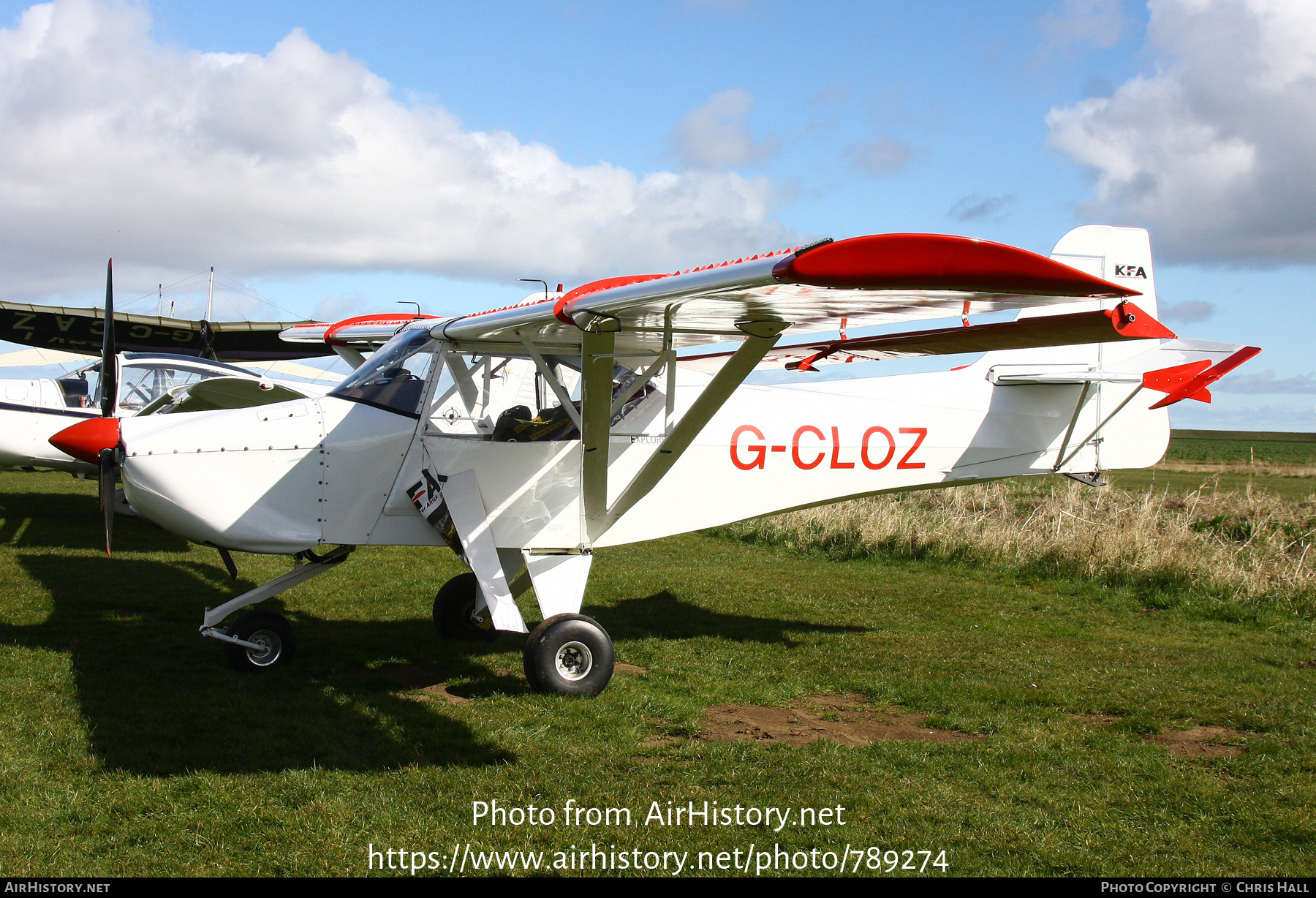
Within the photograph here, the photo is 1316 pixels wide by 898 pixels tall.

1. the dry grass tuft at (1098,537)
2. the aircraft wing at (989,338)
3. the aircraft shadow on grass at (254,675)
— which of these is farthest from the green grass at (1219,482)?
the aircraft shadow on grass at (254,675)

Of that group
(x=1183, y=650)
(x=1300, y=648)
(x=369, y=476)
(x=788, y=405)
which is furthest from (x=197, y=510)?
(x=1300, y=648)

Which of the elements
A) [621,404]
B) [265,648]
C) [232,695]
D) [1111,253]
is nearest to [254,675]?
[265,648]

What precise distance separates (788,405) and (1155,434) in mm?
3657

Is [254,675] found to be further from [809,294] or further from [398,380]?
[809,294]

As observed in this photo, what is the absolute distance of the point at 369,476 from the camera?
5992 mm

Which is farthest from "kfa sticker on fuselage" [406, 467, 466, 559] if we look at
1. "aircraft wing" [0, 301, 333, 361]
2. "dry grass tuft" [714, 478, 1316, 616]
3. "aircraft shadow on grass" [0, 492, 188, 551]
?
"aircraft wing" [0, 301, 333, 361]

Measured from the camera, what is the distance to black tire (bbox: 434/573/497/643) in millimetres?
7352

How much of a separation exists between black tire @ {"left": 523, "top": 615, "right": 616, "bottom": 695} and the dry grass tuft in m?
6.87

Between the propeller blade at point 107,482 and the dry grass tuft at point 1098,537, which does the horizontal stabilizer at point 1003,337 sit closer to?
the dry grass tuft at point 1098,537

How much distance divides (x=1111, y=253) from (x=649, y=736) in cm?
614

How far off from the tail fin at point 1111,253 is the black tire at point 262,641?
23.6 feet

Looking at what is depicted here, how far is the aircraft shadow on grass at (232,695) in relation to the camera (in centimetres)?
451

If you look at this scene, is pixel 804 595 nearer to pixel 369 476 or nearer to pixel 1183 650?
pixel 1183 650

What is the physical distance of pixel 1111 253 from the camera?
793 cm
